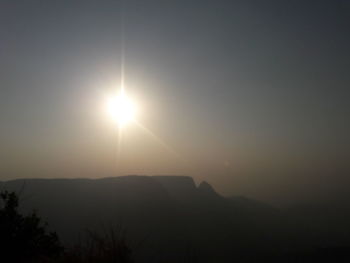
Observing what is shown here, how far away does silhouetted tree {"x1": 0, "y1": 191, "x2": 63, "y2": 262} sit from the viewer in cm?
935

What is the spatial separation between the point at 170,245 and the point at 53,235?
10959cm

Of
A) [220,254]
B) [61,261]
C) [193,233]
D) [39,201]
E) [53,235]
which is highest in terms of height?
[39,201]

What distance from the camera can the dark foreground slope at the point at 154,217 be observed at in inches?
4560

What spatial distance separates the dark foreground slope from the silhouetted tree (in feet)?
A: 286

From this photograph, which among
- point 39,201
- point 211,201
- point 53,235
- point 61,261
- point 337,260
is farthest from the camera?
point 211,201

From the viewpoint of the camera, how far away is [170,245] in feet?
397

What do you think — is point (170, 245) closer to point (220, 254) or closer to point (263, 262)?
point (220, 254)

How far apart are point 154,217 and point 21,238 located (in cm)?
12750

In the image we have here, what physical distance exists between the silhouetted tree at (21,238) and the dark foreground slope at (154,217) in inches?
3436

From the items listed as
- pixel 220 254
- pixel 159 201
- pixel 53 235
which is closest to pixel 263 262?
pixel 220 254

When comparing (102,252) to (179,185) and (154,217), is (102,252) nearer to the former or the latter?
(154,217)

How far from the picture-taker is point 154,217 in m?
136

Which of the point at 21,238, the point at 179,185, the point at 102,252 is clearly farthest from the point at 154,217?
the point at 102,252

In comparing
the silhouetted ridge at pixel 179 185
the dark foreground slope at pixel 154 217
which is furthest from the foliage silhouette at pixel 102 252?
the silhouetted ridge at pixel 179 185
